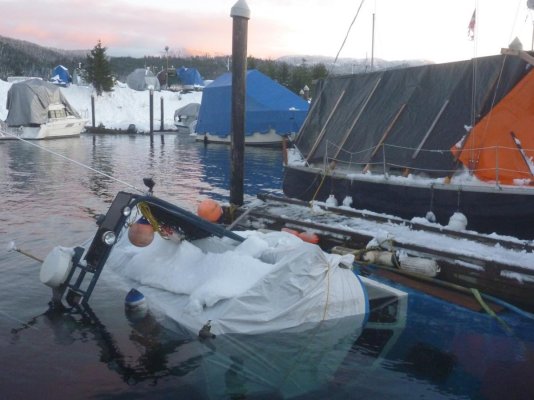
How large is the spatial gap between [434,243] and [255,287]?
4097mm

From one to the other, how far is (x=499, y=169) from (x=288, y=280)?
548 centimetres

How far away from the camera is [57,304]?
8.27 meters

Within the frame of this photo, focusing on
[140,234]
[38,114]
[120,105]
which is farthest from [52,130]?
[140,234]

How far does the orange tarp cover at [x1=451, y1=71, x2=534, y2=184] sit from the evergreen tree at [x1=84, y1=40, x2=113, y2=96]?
190 feet

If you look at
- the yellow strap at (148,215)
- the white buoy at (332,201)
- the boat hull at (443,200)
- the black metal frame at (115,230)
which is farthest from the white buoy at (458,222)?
the yellow strap at (148,215)

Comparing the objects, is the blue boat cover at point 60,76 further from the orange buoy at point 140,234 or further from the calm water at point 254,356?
the orange buoy at point 140,234

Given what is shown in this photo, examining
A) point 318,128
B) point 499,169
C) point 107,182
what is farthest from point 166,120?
point 499,169

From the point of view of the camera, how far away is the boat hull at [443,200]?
9891mm

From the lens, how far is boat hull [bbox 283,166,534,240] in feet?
32.4

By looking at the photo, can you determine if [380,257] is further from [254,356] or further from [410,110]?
[410,110]

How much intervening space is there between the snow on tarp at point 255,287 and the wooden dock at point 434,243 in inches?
80.4

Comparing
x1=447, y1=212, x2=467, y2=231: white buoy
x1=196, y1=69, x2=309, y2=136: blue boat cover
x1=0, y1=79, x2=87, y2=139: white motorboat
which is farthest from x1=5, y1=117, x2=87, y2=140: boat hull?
x1=447, y1=212, x2=467, y2=231: white buoy

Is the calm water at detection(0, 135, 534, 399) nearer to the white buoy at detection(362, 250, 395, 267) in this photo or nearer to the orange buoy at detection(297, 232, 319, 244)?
the white buoy at detection(362, 250, 395, 267)

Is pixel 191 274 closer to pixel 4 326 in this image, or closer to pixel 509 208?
pixel 4 326
